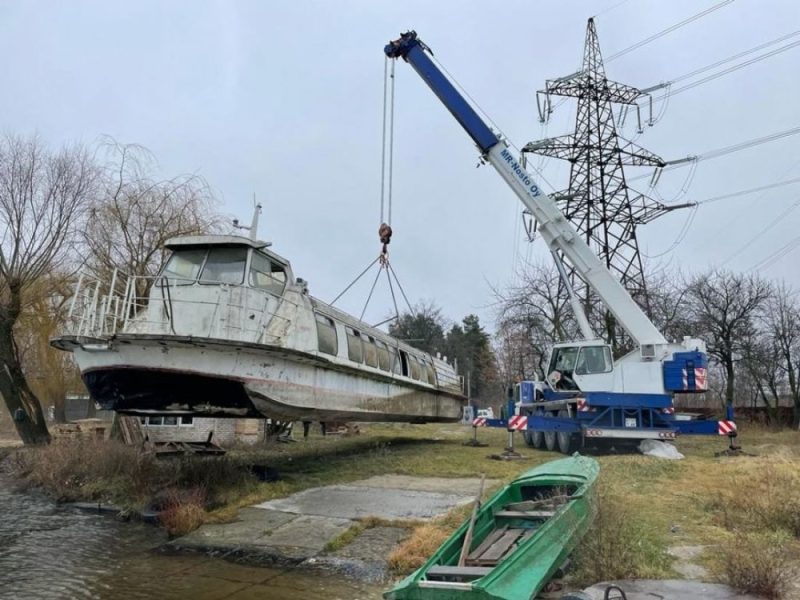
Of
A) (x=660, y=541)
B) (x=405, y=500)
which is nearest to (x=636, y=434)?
(x=405, y=500)

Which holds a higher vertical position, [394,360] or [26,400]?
[394,360]

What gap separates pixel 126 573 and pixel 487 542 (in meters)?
4.46

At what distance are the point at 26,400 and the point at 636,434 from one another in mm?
18014

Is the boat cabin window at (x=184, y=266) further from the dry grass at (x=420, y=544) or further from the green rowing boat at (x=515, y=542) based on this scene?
the green rowing boat at (x=515, y=542)

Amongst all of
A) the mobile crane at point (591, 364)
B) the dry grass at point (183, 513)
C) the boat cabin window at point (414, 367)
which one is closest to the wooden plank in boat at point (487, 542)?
the dry grass at point (183, 513)

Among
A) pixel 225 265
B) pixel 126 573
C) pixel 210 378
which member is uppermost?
pixel 225 265

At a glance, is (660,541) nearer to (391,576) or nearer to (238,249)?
(391,576)

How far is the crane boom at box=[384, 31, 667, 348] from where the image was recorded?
1730cm

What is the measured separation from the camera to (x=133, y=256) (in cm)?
1770

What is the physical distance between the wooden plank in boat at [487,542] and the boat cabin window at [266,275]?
6.58 m

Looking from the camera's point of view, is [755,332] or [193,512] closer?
[193,512]

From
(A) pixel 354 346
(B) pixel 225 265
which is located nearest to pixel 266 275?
(B) pixel 225 265

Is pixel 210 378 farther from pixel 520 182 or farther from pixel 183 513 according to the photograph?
pixel 520 182

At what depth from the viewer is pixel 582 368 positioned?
17781 millimetres
